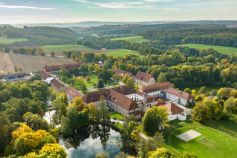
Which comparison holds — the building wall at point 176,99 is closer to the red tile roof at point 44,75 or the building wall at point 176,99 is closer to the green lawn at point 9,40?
the red tile roof at point 44,75

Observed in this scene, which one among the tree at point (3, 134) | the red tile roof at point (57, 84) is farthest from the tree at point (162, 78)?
the tree at point (3, 134)

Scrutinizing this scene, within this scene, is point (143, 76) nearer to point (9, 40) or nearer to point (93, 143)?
point (93, 143)

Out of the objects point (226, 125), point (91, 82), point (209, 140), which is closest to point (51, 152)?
point (209, 140)

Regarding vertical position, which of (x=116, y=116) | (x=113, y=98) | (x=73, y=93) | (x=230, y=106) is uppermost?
(x=230, y=106)

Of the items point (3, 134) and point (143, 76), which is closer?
point (3, 134)

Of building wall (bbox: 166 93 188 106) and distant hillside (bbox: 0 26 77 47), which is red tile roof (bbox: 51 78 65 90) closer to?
building wall (bbox: 166 93 188 106)
